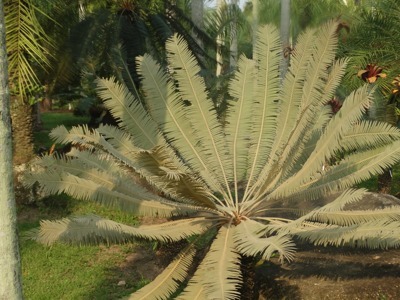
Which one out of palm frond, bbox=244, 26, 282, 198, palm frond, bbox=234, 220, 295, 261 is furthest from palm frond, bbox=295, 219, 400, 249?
palm frond, bbox=244, 26, 282, 198

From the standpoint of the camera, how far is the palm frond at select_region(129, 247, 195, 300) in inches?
164

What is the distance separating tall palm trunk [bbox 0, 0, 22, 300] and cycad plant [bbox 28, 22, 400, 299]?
105 centimetres

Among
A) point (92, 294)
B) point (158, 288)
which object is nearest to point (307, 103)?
point (158, 288)

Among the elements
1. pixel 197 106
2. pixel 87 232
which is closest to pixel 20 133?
pixel 197 106

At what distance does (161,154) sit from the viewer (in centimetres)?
394

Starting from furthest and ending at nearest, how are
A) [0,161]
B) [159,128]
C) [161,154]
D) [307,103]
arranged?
[159,128] → [307,103] → [161,154] → [0,161]

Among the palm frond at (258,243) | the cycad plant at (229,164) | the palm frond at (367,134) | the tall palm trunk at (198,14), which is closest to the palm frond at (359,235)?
the cycad plant at (229,164)

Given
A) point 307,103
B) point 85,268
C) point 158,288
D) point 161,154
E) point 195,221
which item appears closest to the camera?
point 161,154

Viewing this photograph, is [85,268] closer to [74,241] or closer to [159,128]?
[159,128]

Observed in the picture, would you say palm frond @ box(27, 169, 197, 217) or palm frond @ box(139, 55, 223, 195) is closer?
palm frond @ box(27, 169, 197, 217)

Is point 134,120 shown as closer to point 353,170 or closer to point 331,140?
point 331,140

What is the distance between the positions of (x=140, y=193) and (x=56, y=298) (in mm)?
1785

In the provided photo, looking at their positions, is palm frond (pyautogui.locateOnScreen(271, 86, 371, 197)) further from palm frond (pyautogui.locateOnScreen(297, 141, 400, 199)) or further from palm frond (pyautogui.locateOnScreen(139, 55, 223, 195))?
palm frond (pyautogui.locateOnScreen(139, 55, 223, 195))

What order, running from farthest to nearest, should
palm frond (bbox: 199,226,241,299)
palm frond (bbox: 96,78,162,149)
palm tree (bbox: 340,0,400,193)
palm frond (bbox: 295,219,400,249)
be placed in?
palm tree (bbox: 340,0,400,193), palm frond (bbox: 96,78,162,149), palm frond (bbox: 295,219,400,249), palm frond (bbox: 199,226,241,299)
